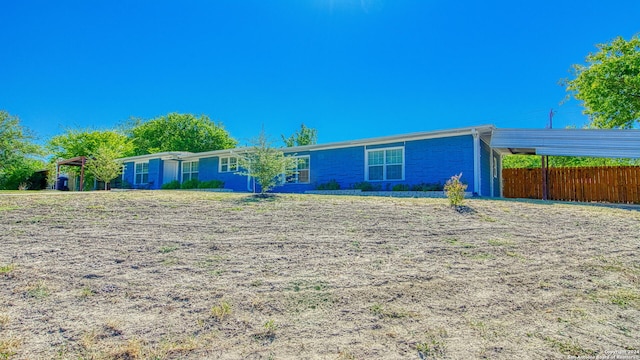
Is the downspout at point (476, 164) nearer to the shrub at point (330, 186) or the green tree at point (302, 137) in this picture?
the shrub at point (330, 186)

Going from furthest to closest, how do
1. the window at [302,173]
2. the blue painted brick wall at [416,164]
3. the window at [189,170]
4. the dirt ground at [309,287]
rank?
1. the window at [189,170]
2. the window at [302,173]
3. the blue painted brick wall at [416,164]
4. the dirt ground at [309,287]

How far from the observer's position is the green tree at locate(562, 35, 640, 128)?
1706 centimetres

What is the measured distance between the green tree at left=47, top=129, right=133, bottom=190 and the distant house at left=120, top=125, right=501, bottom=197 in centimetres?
1578

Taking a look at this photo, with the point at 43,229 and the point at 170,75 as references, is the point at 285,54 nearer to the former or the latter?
the point at 170,75

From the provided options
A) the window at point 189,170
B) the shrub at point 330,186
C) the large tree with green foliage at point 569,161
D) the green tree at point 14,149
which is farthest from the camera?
the large tree with green foliage at point 569,161

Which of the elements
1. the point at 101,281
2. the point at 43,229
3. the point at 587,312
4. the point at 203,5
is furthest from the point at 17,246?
the point at 203,5

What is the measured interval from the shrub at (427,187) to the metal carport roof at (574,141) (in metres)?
2.54

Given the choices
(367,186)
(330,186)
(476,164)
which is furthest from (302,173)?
(476,164)

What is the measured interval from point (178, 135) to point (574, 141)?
36.5 m

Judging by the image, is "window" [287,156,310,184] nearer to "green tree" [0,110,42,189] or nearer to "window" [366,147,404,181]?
"window" [366,147,404,181]

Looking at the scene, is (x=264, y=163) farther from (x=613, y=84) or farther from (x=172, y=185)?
(x=613, y=84)

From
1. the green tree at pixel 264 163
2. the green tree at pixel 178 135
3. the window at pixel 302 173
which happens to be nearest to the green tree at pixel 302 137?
the green tree at pixel 178 135

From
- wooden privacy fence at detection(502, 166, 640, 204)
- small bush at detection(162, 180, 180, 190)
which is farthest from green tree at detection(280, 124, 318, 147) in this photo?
wooden privacy fence at detection(502, 166, 640, 204)

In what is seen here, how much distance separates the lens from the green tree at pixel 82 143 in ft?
99.3
